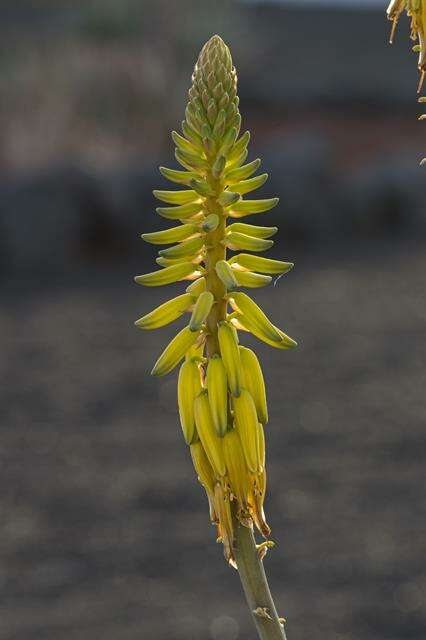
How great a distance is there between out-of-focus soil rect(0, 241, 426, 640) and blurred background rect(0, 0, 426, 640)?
0.06ft

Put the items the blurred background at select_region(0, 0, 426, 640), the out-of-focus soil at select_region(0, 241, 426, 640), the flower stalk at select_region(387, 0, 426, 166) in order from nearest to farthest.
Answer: the flower stalk at select_region(387, 0, 426, 166) → the out-of-focus soil at select_region(0, 241, 426, 640) → the blurred background at select_region(0, 0, 426, 640)

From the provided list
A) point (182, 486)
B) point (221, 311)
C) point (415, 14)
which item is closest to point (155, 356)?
point (182, 486)

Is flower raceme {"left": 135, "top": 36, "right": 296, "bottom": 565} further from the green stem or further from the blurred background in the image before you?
the blurred background

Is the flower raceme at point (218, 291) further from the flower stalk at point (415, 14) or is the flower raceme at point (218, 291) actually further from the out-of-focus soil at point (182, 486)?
the out-of-focus soil at point (182, 486)

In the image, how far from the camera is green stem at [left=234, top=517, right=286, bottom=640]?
41.8 inches

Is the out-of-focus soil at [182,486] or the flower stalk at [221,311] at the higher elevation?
the out-of-focus soil at [182,486]

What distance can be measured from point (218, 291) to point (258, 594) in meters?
0.28

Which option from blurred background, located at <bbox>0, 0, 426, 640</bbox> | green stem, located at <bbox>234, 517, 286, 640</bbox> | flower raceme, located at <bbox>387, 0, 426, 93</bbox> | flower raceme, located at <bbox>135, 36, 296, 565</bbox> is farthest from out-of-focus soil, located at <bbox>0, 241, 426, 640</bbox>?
flower raceme, located at <bbox>387, 0, 426, 93</bbox>

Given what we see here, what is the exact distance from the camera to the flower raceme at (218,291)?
1126mm

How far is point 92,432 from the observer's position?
332 inches

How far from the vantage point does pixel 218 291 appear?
116 centimetres

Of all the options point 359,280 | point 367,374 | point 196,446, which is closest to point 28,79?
point 359,280

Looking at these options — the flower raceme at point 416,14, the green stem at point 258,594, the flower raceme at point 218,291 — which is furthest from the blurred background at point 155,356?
the flower raceme at point 416,14

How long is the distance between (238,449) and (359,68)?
25192 millimetres
